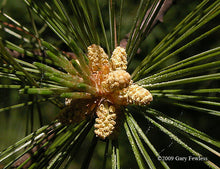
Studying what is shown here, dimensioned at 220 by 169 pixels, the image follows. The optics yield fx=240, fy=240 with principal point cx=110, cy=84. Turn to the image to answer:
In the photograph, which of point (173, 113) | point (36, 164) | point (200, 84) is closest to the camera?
point (36, 164)

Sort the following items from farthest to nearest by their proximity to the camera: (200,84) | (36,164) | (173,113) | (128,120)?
(173,113), (200,84), (128,120), (36,164)

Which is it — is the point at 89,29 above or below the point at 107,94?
above

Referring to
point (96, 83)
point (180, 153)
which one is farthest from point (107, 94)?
point (180, 153)

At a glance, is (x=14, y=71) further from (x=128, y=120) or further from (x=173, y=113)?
(x=173, y=113)

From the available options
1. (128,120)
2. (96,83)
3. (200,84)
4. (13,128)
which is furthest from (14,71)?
A: (200,84)

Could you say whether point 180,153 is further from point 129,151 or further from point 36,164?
point 36,164

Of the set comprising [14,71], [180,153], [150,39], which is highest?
[150,39]

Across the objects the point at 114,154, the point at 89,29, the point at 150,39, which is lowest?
the point at 114,154

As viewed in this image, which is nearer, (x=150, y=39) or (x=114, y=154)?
(x=114, y=154)

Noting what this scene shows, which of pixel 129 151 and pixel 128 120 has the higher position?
pixel 128 120

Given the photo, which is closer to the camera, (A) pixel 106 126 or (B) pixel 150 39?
(A) pixel 106 126
